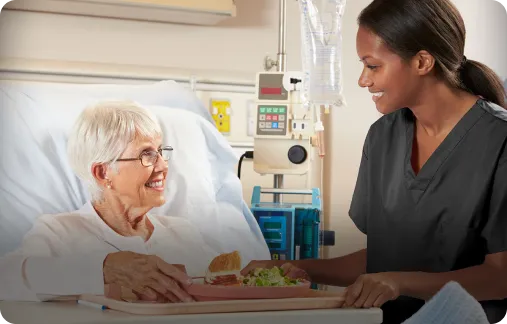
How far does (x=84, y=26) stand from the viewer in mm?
2133

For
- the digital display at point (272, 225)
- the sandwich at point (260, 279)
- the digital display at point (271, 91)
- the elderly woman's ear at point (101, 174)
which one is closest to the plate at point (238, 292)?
the sandwich at point (260, 279)

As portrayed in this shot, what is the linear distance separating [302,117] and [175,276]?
3.08 feet

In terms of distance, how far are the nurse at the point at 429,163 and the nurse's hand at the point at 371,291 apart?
5.6 inches

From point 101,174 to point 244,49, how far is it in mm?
613

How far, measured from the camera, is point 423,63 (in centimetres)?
177

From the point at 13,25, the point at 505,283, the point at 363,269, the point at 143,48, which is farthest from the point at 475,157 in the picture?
the point at 13,25

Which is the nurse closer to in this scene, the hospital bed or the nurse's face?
the nurse's face

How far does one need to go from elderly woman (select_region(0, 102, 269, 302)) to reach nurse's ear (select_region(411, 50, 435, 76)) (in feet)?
2.48

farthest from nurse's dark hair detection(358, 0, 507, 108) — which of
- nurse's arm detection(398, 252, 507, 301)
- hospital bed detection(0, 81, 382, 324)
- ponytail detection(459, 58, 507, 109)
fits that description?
hospital bed detection(0, 81, 382, 324)

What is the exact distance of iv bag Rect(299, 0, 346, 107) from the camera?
2.38m

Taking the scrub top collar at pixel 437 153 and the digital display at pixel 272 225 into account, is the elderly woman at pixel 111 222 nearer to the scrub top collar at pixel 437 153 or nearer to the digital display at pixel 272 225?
the digital display at pixel 272 225

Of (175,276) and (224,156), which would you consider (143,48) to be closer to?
(224,156)

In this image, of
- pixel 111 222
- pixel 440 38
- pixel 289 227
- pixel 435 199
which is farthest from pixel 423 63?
pixel 111 222

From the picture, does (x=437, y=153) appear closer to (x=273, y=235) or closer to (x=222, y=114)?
(x=273, y=235)
